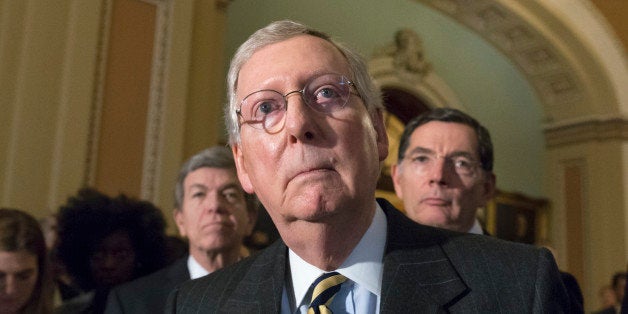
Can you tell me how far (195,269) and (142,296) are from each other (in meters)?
0.27

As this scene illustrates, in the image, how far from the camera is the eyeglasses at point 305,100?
1429mm

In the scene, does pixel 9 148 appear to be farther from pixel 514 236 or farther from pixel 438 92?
pixel 514 236

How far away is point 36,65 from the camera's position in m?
4.91

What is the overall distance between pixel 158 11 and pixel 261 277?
4.44m

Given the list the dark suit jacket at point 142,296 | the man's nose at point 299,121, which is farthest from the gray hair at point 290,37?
the dark suit jacket at point 142,296

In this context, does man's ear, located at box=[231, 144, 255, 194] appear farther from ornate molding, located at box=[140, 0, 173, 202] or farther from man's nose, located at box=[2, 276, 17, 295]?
ornate molding, located at box=[140, 0, 173, 202]

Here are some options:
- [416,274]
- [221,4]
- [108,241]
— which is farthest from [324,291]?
[221,4]

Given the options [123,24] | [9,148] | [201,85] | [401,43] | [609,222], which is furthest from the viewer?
[609,222]

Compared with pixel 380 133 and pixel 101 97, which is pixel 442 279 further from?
pixel 101 97

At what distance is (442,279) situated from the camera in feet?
4.64

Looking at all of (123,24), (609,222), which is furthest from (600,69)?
A: (123,24)

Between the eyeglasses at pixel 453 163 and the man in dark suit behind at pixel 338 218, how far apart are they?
0.86 m

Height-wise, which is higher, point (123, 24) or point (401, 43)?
point (401, 43)

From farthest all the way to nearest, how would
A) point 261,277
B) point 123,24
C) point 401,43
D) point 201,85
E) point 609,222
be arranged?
1. point 609,222
2. point 401,43
3. point 201,85
4. point 123,24
5. point 261,277
